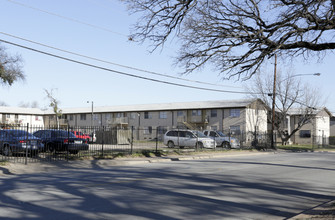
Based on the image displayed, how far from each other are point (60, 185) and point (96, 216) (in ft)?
13.2

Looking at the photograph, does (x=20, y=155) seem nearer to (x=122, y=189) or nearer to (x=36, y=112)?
(x=122, y=189)

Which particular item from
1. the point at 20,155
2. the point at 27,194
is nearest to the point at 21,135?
the point at 20,155

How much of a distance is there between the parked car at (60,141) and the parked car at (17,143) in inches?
35.5

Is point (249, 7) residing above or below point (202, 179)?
above

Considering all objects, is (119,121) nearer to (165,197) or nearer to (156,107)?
(156,107)

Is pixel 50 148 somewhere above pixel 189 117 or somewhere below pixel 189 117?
below

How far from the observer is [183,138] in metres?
30.7

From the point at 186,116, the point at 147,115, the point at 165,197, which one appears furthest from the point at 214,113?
the point at 165,197

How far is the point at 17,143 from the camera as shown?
705 inches

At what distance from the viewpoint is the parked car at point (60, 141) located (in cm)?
1959

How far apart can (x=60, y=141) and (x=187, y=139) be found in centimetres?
1318

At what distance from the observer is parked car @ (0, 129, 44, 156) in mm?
17844

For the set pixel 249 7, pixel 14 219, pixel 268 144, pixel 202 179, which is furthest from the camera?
pixel 268 144

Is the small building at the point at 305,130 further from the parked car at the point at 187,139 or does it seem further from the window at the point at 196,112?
the parked car at the point at 187,139
